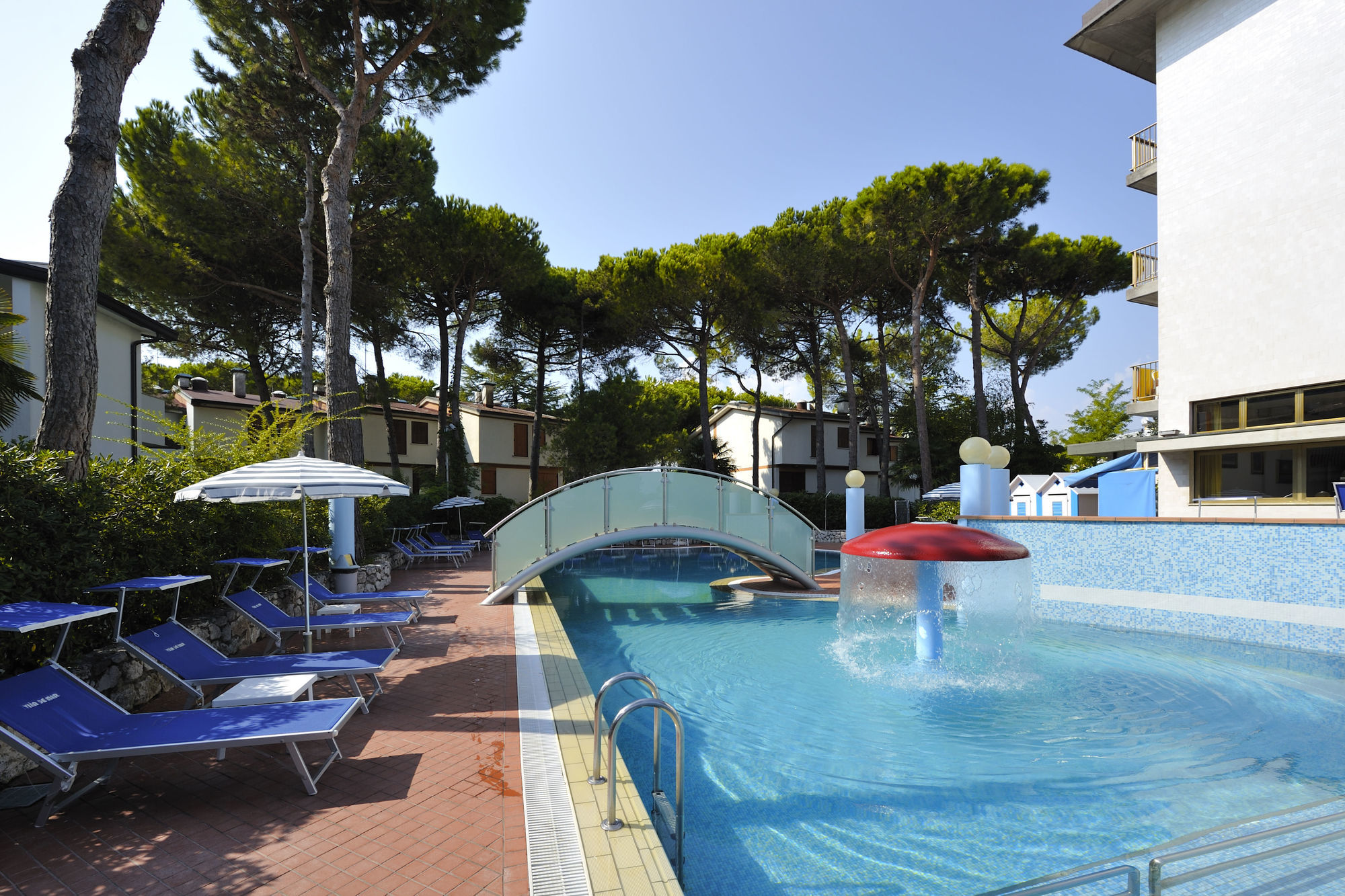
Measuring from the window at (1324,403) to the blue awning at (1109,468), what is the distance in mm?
4060

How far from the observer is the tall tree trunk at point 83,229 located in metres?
6.50

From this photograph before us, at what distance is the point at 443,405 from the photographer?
2481 cm

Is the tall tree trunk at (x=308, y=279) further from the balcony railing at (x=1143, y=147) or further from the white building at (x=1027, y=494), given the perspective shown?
the balcony railing at (x=1143, y=147)

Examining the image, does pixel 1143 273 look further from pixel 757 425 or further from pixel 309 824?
pixel 309 824

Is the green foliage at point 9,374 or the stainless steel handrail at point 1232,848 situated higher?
the green foliage at point 9,374

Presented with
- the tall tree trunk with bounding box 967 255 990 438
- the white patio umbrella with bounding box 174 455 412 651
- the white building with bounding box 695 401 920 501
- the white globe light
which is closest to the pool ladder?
the white patio umbrella with bounding box 174 455 412 651

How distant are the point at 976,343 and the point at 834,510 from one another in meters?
9.71

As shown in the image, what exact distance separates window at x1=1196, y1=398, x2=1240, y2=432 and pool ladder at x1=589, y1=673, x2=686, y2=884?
53.2 ft

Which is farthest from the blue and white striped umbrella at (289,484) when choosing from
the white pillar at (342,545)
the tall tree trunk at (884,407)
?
the tall tree trunk at (884,407)

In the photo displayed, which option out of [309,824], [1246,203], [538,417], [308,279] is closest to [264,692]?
[309,824]

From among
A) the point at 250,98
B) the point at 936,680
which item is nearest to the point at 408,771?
the point at 936,680

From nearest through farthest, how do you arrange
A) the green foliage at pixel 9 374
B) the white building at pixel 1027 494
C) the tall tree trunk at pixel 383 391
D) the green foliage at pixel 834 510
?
the green foliage at pixel 9 374, the white building at pixel 1027 494, the green foliage at pixel 834 510, the tall tree trunk at pixel 383 391

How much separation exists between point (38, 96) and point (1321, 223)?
72.1 ft

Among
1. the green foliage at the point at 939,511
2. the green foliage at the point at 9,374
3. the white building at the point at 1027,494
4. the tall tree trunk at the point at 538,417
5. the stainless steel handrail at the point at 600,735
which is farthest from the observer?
the tall tree trunk at the point at 538,417
